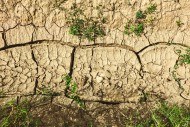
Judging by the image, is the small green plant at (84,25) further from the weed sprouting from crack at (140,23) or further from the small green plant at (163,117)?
the small green plant at (163,117)

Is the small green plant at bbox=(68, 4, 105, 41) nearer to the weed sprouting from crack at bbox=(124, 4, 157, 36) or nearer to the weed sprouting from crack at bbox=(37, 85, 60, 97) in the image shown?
the weed sprouting from crack at bbox=(124, 4, 157, 36)

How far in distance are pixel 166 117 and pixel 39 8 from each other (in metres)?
1.62

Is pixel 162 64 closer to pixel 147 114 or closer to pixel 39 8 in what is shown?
pixel 147 114

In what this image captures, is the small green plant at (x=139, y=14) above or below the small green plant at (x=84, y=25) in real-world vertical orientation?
above

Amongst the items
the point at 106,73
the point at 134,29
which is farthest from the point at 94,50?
the point at 134,29

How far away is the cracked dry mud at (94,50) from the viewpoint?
10.6 ft

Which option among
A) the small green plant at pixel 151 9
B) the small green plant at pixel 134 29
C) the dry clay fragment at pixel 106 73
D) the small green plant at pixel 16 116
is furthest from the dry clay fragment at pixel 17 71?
the small green plant at pixel 151 9

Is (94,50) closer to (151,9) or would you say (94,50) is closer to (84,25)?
(84,25)

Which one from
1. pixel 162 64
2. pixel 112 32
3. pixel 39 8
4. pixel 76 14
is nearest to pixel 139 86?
pixel 162 64

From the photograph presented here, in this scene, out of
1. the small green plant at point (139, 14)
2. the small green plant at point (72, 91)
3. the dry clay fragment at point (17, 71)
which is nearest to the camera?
the small green plant at point (72, 91)

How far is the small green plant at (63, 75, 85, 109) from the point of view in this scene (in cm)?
308

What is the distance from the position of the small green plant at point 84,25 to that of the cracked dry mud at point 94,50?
0.17 feet

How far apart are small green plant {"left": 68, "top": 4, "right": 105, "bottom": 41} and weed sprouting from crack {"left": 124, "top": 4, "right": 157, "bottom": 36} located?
27 centimetres

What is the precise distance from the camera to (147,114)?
9.79ft
